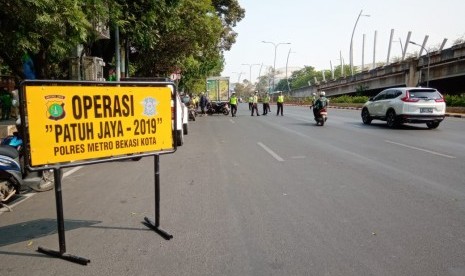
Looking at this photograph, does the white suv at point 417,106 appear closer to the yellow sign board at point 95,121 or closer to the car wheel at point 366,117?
the car wheel at point 366,117

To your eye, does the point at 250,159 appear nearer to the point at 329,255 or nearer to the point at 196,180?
the point at 196,180

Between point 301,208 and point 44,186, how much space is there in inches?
161

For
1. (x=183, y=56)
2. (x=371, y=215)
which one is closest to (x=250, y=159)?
(x=371, y=215)

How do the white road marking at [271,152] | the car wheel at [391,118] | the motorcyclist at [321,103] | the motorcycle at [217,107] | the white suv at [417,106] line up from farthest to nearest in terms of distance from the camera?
the motorcycle at [217,107]
the motorcyclist at [321,103]
the car wheel at [391,118]
the white suv at [417,106]
the white road marking at [271,152]

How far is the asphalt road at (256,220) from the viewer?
3537mm

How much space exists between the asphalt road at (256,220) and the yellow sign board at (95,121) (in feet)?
3.21

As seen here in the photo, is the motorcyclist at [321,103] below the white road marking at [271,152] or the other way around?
the other way around

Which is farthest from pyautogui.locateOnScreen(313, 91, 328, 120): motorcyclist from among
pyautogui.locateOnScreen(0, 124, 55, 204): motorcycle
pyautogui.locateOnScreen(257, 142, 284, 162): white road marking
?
pyautogui.locateOnScreen(0, 124, 55, 204): motorcycle

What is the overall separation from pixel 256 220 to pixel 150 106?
1.85 m

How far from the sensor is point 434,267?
3.43 meters

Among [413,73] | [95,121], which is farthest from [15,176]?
[413,73]

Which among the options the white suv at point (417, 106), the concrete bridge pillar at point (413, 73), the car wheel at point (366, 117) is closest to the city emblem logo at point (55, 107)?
the white suv at point (417, 106)

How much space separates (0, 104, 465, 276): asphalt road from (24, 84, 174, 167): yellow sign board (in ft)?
3.21

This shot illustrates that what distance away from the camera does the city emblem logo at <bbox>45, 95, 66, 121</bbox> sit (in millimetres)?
3635
